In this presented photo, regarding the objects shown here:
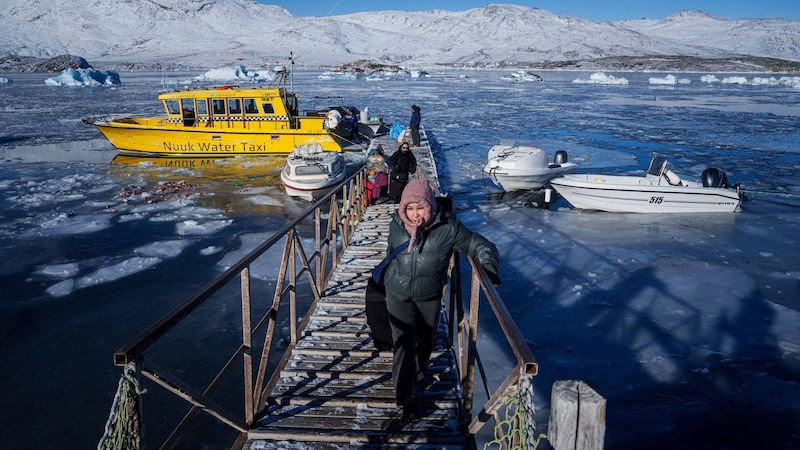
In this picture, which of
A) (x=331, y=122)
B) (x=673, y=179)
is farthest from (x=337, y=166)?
(x=673, y=179)

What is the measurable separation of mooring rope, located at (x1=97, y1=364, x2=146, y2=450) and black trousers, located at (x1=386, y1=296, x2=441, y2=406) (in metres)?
1.63

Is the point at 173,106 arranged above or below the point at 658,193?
above

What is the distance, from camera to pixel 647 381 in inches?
224

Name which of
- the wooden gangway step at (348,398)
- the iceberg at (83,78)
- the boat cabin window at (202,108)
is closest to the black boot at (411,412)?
the wooden gangway step at (348,398)

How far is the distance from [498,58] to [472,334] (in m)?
203

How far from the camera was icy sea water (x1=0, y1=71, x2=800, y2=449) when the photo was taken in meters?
5.13

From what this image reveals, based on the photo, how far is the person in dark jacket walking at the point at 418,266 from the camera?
9.89ft

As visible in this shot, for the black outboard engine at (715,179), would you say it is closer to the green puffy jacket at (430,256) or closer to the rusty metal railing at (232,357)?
the rusty metal railing at (232,357)

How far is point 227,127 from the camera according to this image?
19219 mm

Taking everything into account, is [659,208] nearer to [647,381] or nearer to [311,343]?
[647,381]

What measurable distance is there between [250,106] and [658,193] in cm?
1534

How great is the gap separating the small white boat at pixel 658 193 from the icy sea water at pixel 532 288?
38 cm

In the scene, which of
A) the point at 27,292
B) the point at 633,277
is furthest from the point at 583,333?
the point at 27,292

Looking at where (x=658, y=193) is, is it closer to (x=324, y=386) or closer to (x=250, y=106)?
(x=324, y=386)
